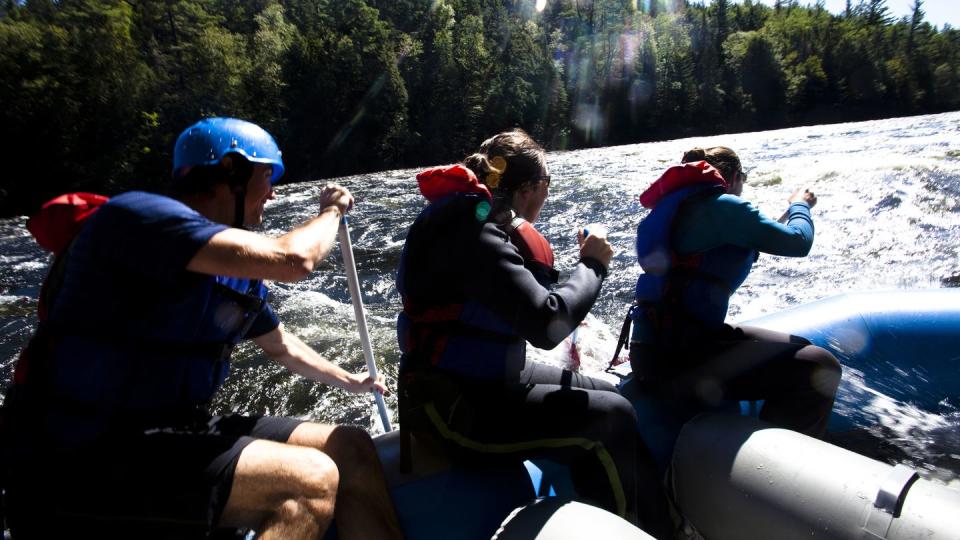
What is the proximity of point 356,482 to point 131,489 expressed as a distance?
563 millimetres

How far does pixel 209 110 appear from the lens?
2723cm

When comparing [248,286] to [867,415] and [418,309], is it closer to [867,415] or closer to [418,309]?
[418,309]

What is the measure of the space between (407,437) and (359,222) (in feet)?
32.3

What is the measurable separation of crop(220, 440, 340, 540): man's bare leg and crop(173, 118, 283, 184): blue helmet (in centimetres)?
83

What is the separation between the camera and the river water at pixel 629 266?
13.9ft

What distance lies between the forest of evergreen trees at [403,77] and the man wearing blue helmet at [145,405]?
23.3m

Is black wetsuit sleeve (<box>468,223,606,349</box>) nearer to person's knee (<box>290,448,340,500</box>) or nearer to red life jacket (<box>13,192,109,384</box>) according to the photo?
person's knee (<box>290,448,340,500</box>)

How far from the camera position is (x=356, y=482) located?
1.70m

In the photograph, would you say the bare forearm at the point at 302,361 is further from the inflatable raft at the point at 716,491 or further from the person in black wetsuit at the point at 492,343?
the person in black wetsuit at the point at 492,343

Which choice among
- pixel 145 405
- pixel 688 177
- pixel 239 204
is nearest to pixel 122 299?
pixel 145 405

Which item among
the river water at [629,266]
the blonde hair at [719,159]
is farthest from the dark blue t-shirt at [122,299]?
the river water at [629,266]

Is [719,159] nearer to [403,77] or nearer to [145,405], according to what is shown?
[145,405]

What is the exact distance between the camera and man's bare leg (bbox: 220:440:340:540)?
149 cm

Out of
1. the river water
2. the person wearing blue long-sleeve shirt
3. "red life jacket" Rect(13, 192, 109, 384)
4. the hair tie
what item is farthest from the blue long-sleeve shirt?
"red life jacket" Rect(13, 192, 109, 384)
